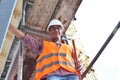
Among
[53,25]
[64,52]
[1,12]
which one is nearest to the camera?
[1,12]

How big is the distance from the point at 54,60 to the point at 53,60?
0.06 ft

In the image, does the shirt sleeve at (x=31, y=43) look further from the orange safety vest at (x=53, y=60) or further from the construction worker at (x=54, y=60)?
the orange safety vest at (x=53, y=60)

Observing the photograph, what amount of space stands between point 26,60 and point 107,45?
10.1 ft

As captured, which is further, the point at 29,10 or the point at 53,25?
the point at 29,10

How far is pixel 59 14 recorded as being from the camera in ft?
19.2

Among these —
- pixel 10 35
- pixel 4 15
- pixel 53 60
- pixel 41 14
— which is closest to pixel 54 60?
pixel 53 60

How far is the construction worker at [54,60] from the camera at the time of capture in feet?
13.0

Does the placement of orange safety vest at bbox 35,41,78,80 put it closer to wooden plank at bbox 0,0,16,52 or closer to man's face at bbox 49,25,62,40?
man's face at bbox 49,25,62,40

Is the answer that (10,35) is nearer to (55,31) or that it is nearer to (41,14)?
(41,14)

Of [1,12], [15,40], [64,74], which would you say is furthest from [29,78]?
[1,12]

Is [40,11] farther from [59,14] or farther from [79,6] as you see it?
[79,6]

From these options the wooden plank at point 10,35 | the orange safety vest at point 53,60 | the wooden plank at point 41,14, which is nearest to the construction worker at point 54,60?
the orange safety vest at point 53,60

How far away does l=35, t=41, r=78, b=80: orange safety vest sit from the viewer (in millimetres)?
3996

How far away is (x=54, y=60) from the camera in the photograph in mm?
4055
